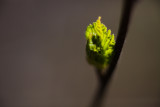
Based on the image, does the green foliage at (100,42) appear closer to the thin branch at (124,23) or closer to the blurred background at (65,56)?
the thin branch at (124,23)

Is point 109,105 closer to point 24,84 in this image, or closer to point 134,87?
point 134,87

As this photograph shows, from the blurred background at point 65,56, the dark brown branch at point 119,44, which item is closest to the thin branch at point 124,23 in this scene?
the dark brown branch at point 119,44

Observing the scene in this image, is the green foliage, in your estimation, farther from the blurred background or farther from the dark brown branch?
the blurred background

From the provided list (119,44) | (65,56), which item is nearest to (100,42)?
(119,44)

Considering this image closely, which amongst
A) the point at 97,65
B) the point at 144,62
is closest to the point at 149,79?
the point at 144,62

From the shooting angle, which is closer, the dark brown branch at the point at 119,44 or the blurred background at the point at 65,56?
the dark brown branch at the point at 119,44

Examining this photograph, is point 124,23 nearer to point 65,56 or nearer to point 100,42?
point 100,42
